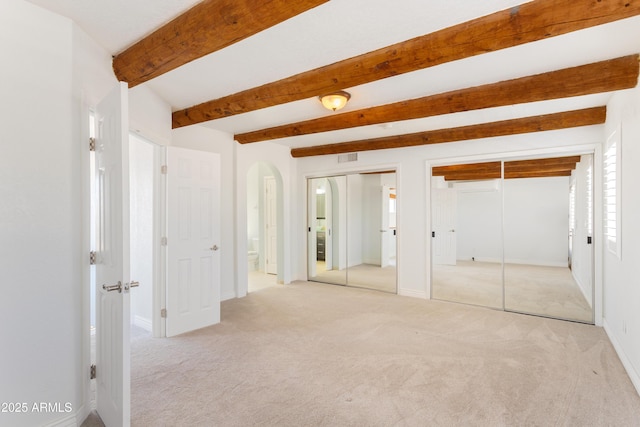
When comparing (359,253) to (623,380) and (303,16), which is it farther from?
(303,16)

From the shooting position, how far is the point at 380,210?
20.8 feet

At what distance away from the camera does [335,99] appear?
10.2 ft

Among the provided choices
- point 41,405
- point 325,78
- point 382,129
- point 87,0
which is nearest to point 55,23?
point 87,0

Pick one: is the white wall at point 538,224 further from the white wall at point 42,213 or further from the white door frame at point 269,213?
the white wall at point 42,213

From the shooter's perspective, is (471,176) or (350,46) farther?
(471,176)

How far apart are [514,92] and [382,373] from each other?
8.95ft

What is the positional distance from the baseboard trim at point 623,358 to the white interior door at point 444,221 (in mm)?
2288

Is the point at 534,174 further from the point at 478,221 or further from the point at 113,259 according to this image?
the point at 113,259

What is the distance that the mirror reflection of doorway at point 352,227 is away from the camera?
616 cm


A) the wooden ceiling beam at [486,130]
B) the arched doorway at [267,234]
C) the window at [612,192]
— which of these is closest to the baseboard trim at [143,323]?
the arched doorway at [267,234]


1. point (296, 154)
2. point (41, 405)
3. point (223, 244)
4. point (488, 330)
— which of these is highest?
point (296, 154)

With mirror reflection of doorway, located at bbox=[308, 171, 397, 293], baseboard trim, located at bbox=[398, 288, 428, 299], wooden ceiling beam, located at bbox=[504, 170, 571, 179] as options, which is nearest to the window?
wooden ceiling beam, located at bbox=[504, 170, 571, 179]

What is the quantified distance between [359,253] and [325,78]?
4.38 m

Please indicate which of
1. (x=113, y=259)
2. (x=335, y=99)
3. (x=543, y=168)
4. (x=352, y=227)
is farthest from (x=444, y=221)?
(x=113, y=259)
